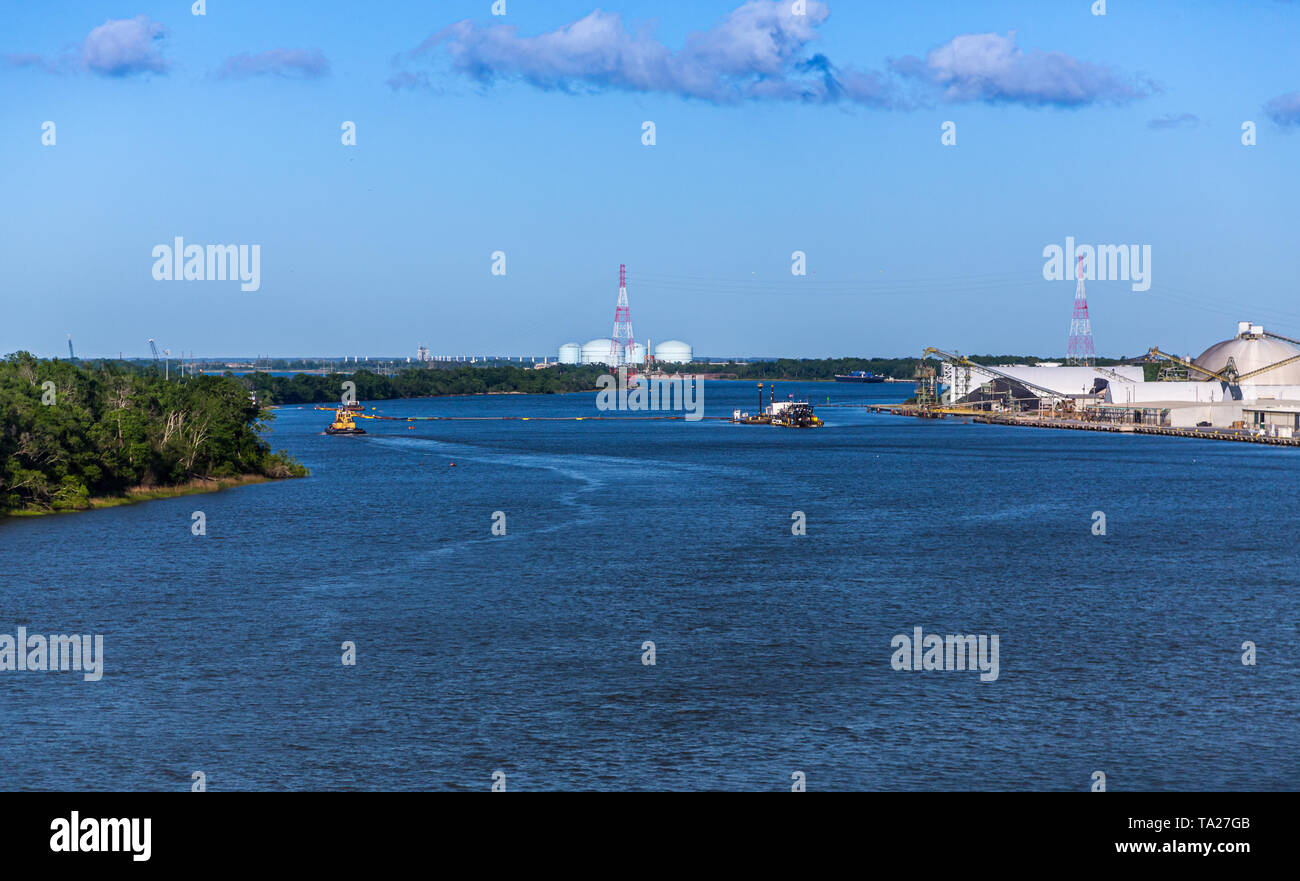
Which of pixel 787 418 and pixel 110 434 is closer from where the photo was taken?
pixel 110 434

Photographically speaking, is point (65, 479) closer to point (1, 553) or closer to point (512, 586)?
point (1, 553)

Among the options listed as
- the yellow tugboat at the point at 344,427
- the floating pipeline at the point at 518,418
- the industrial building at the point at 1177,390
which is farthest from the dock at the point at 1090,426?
the yellow tugboat at the point at 344,427

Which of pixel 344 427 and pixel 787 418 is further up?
pixel 344 427

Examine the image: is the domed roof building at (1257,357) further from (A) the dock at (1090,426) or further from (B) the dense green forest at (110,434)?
(B) the dense green forest at (110,434)

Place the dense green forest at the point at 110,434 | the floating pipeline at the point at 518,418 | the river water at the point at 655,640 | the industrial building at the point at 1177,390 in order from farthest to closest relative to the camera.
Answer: the floating pipeline at the point at 518,418, the industrial building at the point at 1177,390, the dense green forest at the point at 110,434, the river water at the point at 655,640

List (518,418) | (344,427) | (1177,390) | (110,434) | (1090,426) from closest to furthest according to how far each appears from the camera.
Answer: (110,434), (344,427), (1090,426), (1177,390), (518,418)

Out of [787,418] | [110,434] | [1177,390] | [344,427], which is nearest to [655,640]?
[110,434]

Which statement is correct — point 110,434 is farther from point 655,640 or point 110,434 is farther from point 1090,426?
point 1090,426
